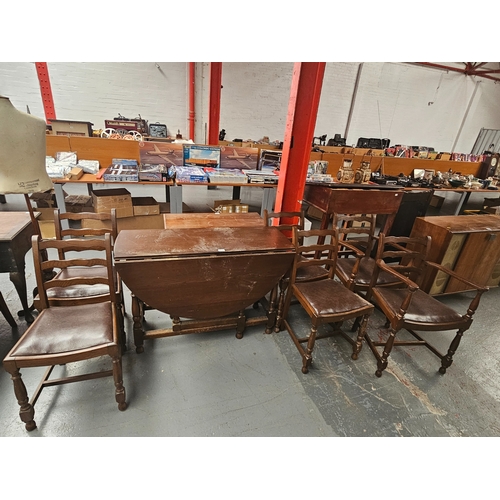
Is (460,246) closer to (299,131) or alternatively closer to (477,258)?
(477,258)

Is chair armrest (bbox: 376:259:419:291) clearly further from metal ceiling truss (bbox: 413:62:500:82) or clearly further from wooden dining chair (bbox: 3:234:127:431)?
metal ceiling truss (bbox: 413:62:500:82)

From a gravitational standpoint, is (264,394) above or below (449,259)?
below

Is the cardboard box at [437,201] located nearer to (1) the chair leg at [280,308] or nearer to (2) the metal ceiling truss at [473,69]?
(2) the metal ceiling truss at [473,69]

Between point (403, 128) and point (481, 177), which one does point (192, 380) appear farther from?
point (403, 128)

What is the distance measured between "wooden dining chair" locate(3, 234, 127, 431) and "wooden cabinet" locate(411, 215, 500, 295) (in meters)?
2.59

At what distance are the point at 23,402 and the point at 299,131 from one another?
278 centimetres

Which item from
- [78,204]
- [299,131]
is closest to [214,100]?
[78,204]

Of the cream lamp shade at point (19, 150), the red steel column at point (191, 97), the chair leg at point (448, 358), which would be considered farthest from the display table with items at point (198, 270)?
the red steel column at point (191, 97)

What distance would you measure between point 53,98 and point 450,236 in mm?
7822

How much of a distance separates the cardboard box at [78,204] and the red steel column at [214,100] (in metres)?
2.94

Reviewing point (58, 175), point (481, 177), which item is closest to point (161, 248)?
point (58, 175)

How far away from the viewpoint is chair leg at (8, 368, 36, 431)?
1265 millimetres

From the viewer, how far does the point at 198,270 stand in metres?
1.69

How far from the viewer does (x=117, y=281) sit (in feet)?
6.07
